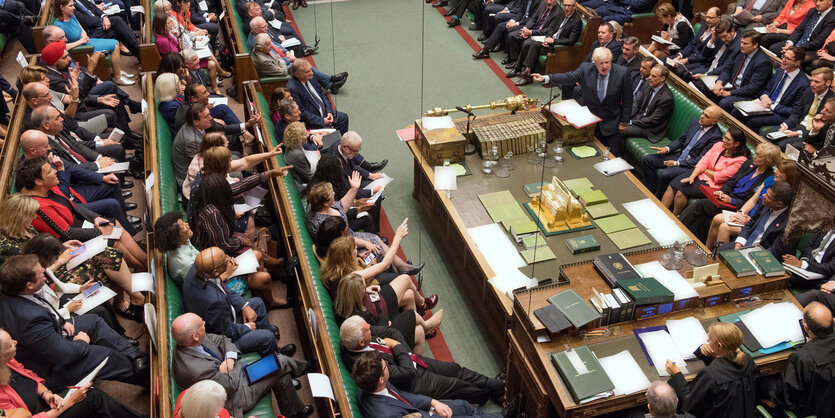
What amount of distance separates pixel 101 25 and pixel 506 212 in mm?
5111

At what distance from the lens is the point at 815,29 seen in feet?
24.4

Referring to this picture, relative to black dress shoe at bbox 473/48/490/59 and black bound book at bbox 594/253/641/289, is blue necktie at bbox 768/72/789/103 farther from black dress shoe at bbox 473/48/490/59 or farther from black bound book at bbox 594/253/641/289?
black dress shoe at bbox 473/48/490/59

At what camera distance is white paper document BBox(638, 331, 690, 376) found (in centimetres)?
386


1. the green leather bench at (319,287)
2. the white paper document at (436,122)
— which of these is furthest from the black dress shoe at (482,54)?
the green leather bench at (319,287)

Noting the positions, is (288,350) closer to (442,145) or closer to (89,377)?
(89,377)

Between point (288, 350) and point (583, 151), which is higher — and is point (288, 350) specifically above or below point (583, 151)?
below

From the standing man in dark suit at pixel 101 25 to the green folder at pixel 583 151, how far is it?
5.00 m

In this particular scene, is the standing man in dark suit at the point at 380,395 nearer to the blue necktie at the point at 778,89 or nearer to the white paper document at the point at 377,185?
the white paper document at the point at 377,185

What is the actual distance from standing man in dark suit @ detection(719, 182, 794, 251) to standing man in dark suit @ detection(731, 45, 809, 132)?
189 centimetres

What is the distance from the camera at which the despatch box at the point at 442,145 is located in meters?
5.77

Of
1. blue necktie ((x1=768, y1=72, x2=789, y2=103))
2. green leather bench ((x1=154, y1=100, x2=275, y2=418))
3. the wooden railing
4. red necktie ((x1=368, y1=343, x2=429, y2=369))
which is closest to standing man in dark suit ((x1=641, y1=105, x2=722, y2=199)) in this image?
blue necktie ((x1=768, y1=72, x2=789, y2=103))

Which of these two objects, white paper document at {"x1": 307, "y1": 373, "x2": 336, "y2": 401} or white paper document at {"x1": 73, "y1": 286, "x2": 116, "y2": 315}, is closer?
white paper document at {"x1": 307, "y1": 373, "x2": 336, "y2": 401}

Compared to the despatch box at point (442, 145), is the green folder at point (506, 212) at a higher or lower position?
lower

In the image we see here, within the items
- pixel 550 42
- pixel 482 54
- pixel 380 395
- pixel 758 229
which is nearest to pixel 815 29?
pixel 550 42
